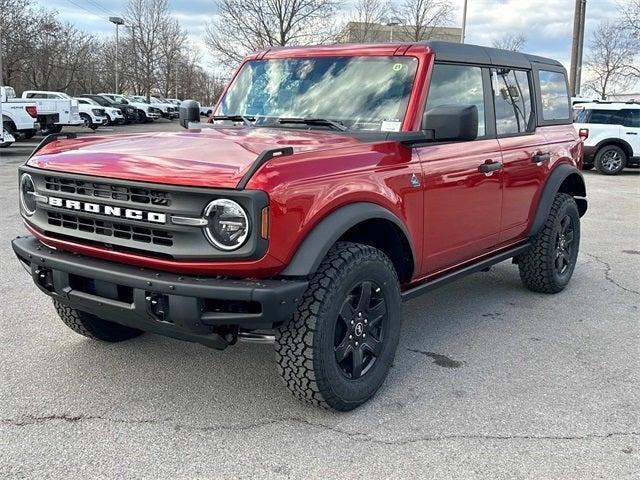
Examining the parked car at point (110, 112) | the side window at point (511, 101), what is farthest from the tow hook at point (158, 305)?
the parked car at point (110, 112)

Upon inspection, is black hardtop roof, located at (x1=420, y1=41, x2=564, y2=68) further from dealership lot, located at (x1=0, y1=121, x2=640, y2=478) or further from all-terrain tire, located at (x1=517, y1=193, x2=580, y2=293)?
dealership lot, located at (x1=0, y1=121, x2=640, y2=478)

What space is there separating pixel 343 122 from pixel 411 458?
6.40ft

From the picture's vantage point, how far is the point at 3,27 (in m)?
32.8

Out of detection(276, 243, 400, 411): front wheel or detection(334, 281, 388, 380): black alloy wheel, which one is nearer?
detection(276, 243, 400, 411): front wheel

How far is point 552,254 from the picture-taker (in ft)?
17.3

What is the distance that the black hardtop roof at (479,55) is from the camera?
4.04 metres

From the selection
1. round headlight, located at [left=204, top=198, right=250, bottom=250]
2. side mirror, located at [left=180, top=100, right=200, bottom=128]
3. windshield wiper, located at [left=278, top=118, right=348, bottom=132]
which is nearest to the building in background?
side mirror, located at [left=180, top=100, right=200, bottom=128]

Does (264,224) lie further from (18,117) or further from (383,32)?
(383,32)

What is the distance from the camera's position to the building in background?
2866 centimetres

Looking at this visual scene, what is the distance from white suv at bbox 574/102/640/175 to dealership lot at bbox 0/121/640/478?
40.9 ft

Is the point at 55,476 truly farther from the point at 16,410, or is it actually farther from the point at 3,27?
the point at 3,27

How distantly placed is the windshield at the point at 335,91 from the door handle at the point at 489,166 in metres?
0.75

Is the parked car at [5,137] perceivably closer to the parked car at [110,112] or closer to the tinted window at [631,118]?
the parked car at [110,112]

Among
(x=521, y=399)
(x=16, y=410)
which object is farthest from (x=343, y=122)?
(x=16, y=410)
